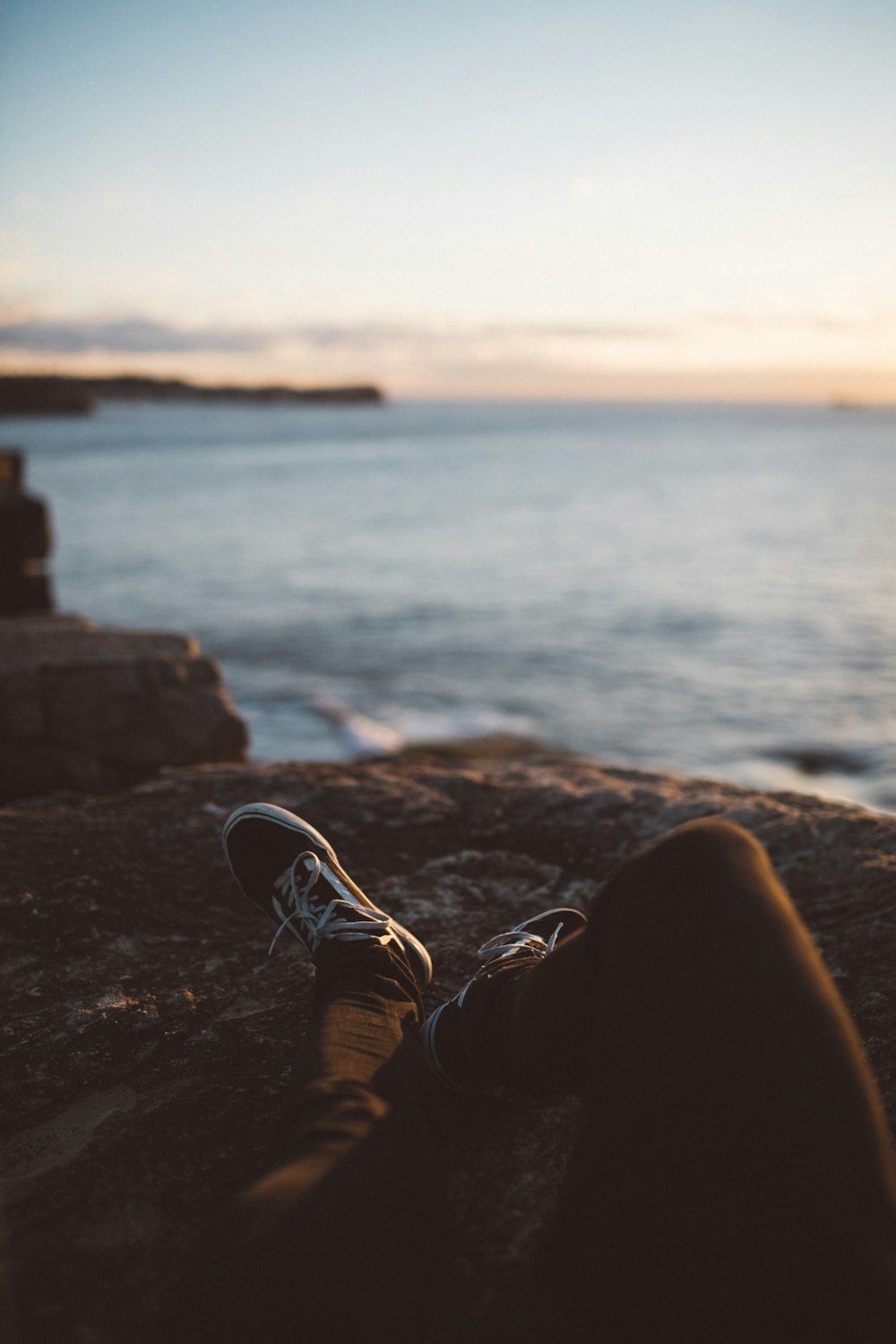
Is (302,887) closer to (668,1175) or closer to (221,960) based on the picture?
(221,960)

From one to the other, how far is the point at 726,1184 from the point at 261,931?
1.67 meters

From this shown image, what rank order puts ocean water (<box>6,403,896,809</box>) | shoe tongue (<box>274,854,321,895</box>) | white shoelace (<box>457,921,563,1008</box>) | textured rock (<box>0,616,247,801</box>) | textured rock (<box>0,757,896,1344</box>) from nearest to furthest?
textured rock (<box>0,757,896,1344</box>)
white shoelace (<box>457,921,563,1008</box>)
shoe tongue (<box>274,854,321,895</box>)
textured rock (<box>0,616,247,801</box>)
ocean water (<box>6,403,896,809</box>)

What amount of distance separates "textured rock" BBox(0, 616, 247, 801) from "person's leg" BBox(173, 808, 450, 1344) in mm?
2926

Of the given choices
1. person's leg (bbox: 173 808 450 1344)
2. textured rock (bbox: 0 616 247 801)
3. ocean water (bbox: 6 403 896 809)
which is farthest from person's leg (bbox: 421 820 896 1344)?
ocean water (bbox: 6 403 896 809)

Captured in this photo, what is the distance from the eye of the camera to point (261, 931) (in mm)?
2553

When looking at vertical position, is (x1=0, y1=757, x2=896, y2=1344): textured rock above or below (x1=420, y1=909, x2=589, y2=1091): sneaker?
below

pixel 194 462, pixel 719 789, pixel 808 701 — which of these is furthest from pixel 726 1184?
pixel 194 462

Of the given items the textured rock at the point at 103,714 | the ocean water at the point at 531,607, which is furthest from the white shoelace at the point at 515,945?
the ocean water at the point at 531,607

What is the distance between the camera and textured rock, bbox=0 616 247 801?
4.32 metres

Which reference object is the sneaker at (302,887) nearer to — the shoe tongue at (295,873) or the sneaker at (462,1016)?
the shoe tongue at (295,873)

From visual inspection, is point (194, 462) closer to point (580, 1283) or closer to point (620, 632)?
point (620, 632)

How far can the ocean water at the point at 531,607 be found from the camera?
956 cm

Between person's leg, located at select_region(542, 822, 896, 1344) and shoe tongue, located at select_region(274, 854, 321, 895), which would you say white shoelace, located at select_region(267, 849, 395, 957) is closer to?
shoe tongue, located at select_region(274, 854, 321, 895)

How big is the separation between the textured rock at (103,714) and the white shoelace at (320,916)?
2.48 meters
